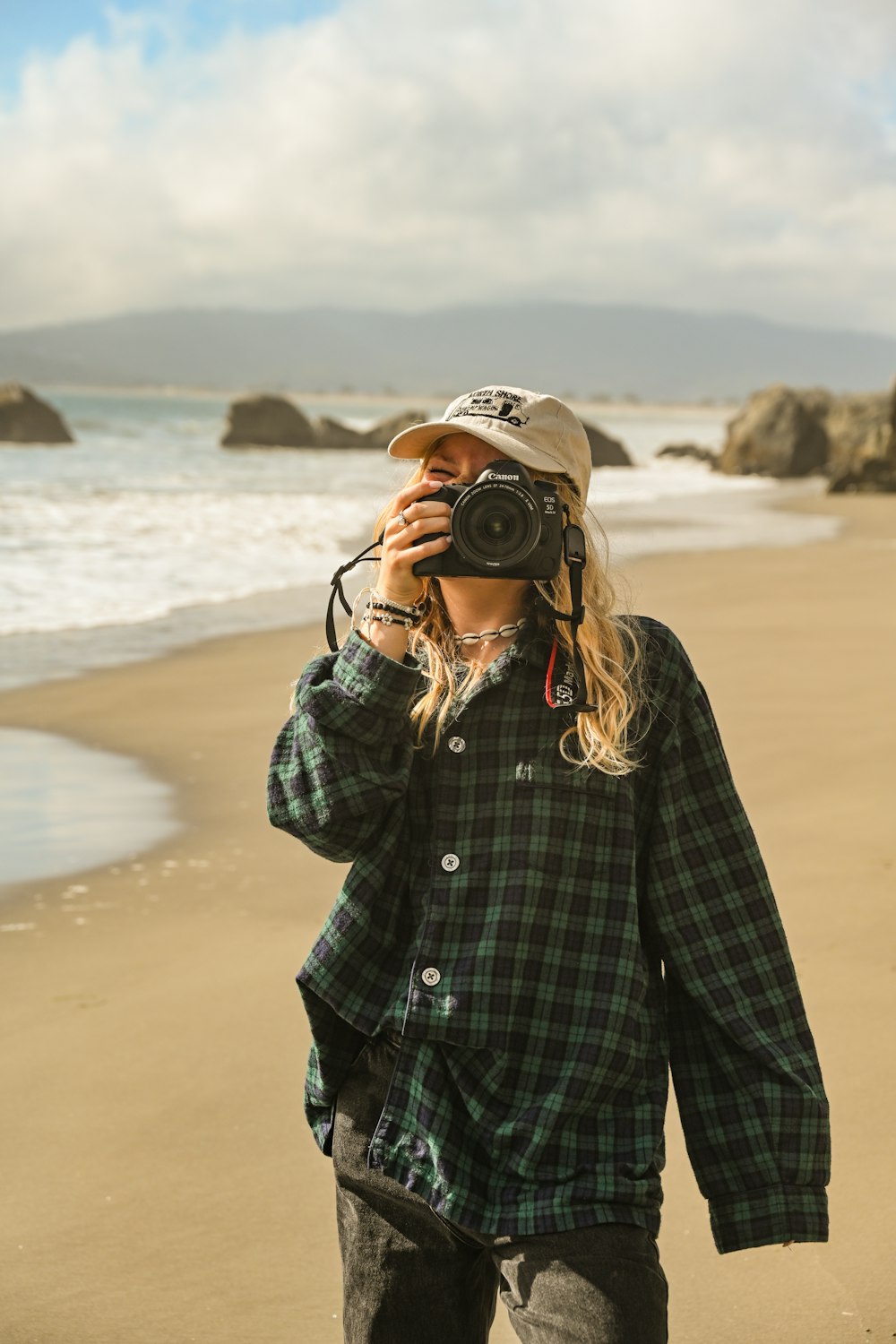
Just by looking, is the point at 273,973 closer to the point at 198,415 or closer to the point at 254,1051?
the point at 254,1051

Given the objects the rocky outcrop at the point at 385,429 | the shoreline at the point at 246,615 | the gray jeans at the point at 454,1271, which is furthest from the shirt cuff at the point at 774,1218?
the rocky outcrop at the point at 385,429

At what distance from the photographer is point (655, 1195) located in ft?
5.55

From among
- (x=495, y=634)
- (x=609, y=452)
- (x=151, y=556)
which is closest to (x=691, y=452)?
(x=609, y=452)

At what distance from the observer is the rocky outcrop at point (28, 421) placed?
3234 cm

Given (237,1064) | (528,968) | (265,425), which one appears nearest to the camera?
(528,968)

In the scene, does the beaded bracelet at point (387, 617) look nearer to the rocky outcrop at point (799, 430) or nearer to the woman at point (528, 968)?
the woman at point (528, 968)

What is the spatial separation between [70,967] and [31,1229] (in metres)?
1.16

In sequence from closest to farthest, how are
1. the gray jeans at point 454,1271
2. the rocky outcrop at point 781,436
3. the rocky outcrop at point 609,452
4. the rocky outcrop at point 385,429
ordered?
the gray jeans at point 454,1271 < the rocky outcrop at point 781,436 < the rocky outcrop at point 609,452 < the rocky outcrop at point 385,429

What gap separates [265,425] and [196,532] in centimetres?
2148

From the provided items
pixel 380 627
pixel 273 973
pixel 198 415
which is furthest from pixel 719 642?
pixel 198 415

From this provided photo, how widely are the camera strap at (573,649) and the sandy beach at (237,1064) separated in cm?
50

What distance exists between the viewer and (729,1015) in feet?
5.69

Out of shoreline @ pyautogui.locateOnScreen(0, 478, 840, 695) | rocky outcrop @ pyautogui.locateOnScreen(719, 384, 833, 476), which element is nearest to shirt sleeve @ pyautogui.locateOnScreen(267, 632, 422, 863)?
shoreline @ pyautogui.locateOnScreen(0, 478, 840, 695)

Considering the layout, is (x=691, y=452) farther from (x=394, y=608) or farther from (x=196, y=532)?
(x=394, y=608)
